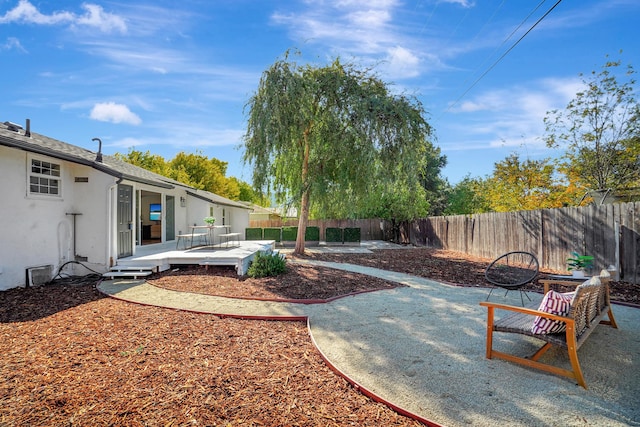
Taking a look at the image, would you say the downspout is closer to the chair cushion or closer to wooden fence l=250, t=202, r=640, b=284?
the chair cushion

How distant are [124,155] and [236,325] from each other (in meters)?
37.7

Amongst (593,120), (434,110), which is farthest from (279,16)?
(593,120)

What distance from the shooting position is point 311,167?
12.6m

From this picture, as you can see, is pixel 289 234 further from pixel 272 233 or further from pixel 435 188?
pixel 435 188

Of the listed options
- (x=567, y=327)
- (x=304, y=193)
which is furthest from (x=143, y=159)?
(x=567, y=327)

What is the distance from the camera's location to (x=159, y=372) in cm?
308

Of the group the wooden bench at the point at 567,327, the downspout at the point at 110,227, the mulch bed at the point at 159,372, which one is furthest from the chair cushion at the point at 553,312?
the downspout at the point at 110,227

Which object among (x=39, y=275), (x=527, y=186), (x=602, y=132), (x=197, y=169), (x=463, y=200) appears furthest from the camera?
(x=197, y=169)

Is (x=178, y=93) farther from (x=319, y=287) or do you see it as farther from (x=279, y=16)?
(x=319, y=287)

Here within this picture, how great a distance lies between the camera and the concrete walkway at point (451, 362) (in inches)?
96.2

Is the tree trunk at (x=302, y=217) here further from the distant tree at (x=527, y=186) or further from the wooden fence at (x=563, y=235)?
the distant tree at (x=527, y=186)

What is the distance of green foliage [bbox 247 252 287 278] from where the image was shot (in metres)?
7.71

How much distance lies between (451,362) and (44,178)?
885 cm

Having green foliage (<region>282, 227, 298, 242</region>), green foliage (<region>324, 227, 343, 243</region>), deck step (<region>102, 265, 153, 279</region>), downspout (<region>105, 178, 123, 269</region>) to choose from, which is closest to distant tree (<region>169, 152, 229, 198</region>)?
green foliage (<region>282, 227, 298, 242</region>)
